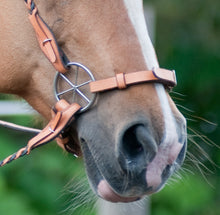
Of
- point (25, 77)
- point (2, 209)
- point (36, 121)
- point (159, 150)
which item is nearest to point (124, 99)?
point (159, 150)

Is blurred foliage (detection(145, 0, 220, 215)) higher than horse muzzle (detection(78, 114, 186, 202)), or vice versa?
horse muzzle (detection(78, 114, 186, 202))

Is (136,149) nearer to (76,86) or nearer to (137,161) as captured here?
(137,161)

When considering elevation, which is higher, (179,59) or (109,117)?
(109,117)

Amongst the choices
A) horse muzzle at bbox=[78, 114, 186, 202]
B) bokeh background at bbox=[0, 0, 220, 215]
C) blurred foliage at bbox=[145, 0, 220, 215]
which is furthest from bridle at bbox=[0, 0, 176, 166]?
blurred foliage at bbox=[145, 0, 220, 215]

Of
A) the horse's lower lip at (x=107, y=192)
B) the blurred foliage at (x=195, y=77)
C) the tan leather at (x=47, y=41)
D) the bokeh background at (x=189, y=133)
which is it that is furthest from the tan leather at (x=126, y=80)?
the blurred foliage at (x=195, y=77)

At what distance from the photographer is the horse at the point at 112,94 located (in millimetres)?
1603

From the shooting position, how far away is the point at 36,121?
223 centimetres

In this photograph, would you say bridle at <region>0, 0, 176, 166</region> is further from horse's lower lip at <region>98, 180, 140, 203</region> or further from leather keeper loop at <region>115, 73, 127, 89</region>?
horse's lower lip at <region>98, 180, 140, 203</region>

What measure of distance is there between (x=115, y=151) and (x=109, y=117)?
0.10 metres

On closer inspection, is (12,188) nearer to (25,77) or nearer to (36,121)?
(36,121)

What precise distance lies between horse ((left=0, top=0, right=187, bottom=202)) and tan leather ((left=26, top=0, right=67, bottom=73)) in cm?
2

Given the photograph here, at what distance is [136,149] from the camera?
161 cm

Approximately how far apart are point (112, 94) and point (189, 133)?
202cm

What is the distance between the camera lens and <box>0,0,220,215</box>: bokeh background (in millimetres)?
3781
